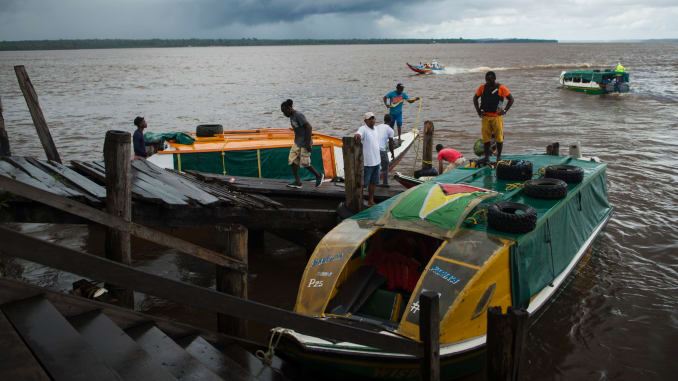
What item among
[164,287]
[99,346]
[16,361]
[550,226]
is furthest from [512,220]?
[16,361]

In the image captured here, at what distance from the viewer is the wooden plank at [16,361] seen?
311cm

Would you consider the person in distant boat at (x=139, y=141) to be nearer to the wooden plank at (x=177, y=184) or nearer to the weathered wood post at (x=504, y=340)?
the wooden plank at (x=177, y=184)

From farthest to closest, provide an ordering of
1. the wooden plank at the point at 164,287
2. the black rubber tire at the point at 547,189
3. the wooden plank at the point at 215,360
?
the black rubber tire at the point at 547,189 → the wooden plank at the point at 215,360 → the wooden plank at the point at 164,287

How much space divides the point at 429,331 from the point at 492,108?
8044 mm

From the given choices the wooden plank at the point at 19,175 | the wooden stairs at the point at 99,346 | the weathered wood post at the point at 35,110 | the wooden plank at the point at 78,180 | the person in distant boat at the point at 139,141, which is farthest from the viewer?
the person in distant boat at the point at 139,141

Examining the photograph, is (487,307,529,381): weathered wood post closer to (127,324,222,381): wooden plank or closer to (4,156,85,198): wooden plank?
(127,324,222,381): wooden plank

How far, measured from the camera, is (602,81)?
39.0 m

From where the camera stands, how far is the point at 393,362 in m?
6.11

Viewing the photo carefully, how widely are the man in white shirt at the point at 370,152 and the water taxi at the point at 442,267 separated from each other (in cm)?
198

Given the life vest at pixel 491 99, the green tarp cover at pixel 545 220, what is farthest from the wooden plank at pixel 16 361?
the life vest at pixel 491 99

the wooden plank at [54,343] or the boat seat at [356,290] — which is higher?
the wooden plank at [54,343]

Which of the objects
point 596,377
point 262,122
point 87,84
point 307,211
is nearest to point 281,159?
point 307,211

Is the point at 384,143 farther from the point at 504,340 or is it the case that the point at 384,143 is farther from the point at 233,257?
the point at 504,340

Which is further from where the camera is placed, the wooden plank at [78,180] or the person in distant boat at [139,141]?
the person in distant boat at [139,141]
